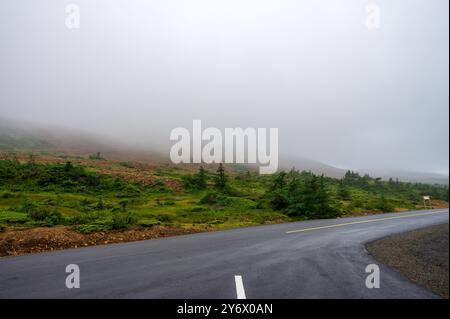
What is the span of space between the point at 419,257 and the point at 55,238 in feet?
46.3

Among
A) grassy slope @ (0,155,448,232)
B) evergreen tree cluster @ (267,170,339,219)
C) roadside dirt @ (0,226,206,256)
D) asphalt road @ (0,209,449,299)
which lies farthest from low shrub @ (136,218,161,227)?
evergreen tree cluster @ (267,170,339,219)

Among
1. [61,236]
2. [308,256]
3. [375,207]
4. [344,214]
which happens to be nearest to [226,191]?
[344,214]

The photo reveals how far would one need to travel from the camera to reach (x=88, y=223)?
15.3 metres

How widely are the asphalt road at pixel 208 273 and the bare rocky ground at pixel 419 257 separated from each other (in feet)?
1.21

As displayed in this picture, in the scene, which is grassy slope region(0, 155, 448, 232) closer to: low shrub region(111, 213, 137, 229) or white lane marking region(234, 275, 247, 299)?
low shrub region(111, 213, 137, 229)

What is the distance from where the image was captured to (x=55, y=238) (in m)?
12.1

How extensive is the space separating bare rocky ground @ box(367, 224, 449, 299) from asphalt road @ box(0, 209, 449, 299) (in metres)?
0.37

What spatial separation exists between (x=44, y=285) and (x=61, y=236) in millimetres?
7323

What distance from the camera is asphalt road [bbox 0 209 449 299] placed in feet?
17.7

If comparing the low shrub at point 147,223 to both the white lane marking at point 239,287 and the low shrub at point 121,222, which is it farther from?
the white lane marking at point 239,287

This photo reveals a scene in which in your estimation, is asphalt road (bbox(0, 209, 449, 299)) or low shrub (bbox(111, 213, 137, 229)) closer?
asphalt road (bbox(0, 209, 449, 299))

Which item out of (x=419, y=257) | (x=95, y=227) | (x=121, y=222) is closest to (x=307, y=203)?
(x=121, y=222)

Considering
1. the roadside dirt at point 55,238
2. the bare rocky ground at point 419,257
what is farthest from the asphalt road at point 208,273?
the roadside dirt at point 55,238

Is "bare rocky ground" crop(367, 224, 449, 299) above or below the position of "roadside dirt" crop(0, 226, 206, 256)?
above
